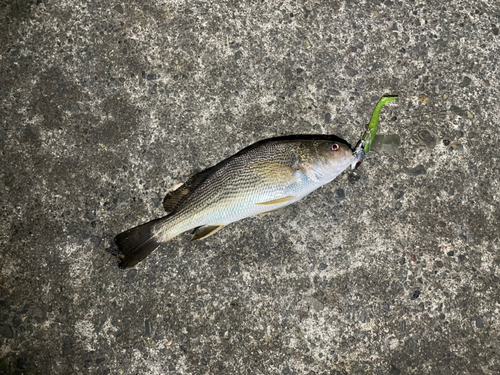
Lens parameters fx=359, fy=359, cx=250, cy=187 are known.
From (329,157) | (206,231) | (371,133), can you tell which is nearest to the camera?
(329,157)

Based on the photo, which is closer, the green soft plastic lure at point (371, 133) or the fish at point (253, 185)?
the fish at point (253, 185)

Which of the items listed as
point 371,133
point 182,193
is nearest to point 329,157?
point 371,133

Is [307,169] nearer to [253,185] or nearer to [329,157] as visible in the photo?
[329,157]

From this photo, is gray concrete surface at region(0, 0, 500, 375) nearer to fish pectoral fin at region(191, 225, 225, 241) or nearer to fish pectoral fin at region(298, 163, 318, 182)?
fish pectoral fin at region(191, 225, 225, 241)

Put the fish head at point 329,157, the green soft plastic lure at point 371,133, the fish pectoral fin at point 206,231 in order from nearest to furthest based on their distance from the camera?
the fish head at point 329,157
the fish pectoral fin at point 206,231
the green soft plastic lure at point 371,133

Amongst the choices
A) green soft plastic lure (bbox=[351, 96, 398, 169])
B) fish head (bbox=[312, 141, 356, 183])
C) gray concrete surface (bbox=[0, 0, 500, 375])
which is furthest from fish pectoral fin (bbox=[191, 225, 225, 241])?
green soft plastic lure (bbox=[351, 96, 398, 169])

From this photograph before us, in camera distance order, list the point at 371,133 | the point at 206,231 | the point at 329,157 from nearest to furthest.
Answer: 1. the point at 329,157
2. the point at 206,231
3. the point at 371,133

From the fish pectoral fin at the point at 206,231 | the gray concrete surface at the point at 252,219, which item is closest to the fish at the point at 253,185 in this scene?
the fish pectoral fin at the point at 206,231

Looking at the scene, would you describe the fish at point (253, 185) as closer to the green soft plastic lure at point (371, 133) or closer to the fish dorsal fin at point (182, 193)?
the fish dorsal fin at point (182, 193)
